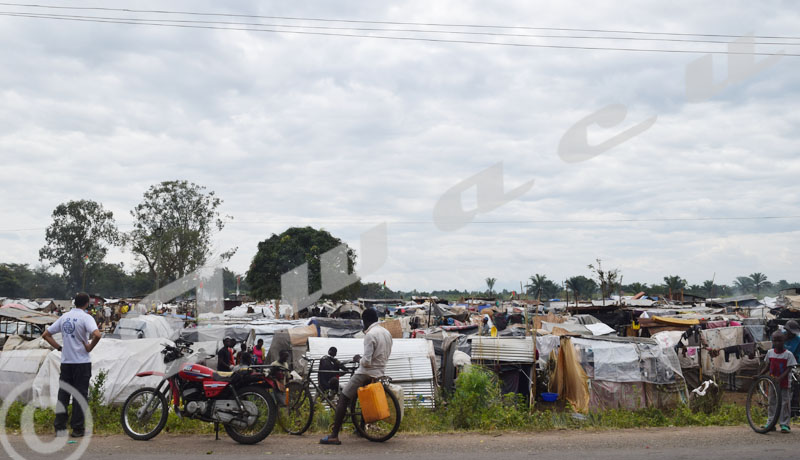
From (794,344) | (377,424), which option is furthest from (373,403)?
(794,344)

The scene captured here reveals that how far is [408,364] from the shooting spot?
11.5 meters

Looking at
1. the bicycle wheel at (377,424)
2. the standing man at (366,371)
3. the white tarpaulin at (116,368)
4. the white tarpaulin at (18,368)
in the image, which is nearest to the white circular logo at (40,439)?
the white tarpaulin at (116,368)

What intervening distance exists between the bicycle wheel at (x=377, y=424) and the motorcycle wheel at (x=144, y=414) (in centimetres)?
228

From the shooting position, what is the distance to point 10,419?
8.52m

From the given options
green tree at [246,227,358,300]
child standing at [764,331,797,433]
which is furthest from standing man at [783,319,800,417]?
green tree at [246,227,358,300]

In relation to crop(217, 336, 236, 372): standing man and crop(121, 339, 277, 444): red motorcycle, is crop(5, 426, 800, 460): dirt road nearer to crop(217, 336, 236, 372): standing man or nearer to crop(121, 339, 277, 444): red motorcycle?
crop(121, 339, 277, 444): red motorcycle

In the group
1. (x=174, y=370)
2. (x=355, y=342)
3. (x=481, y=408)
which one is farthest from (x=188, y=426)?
(x=355, y=342)

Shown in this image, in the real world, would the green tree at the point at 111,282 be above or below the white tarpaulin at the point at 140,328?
above

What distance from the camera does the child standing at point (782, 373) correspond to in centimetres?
775

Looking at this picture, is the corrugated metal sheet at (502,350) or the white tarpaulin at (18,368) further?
the corrugated metal sheet at (502,350)

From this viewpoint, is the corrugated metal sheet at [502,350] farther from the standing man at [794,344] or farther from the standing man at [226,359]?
the standing man at [226,359]

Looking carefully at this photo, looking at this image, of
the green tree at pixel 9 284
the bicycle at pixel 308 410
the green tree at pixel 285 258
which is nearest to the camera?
the bicycle at pixel 308 410

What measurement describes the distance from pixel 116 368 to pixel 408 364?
5203 millimetres

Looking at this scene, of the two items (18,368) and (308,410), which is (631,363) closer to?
(308,410)
